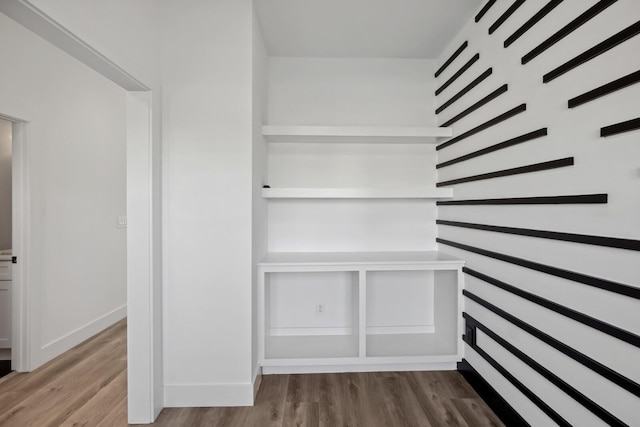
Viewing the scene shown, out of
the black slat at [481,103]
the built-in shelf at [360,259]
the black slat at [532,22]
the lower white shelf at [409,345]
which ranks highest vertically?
the black slat at [532,22]

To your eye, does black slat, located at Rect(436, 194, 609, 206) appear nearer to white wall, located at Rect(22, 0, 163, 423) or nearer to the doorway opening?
white wall, located at Rect(22, 0, 163, 423)

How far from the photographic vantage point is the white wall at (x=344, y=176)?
2904mm

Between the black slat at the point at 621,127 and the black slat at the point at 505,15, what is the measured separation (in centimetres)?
94

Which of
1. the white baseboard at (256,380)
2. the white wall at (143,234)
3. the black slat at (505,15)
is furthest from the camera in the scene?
the white baseboard at (256,380)

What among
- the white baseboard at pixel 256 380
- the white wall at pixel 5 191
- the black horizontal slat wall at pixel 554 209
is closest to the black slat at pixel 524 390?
the black horizontal slat wall at pixel 554 209

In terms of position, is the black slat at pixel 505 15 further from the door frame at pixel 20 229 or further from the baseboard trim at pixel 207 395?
the door frame at pixel 20 229

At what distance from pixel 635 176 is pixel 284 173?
2285 mm

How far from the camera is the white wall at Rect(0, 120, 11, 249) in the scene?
10.7ft

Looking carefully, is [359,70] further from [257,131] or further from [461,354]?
[461,354]

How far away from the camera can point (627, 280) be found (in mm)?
1153

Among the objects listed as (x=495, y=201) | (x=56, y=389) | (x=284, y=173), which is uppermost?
(x=284, y=173)

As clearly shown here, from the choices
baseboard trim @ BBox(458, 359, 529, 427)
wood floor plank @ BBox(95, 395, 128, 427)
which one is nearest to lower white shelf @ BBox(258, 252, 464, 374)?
baseboard trim @ BBox(458, 359, 529, 427)

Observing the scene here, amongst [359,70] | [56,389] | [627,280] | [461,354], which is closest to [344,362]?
[461,354]

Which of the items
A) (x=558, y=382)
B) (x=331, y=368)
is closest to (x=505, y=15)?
(x=558, y=382)
